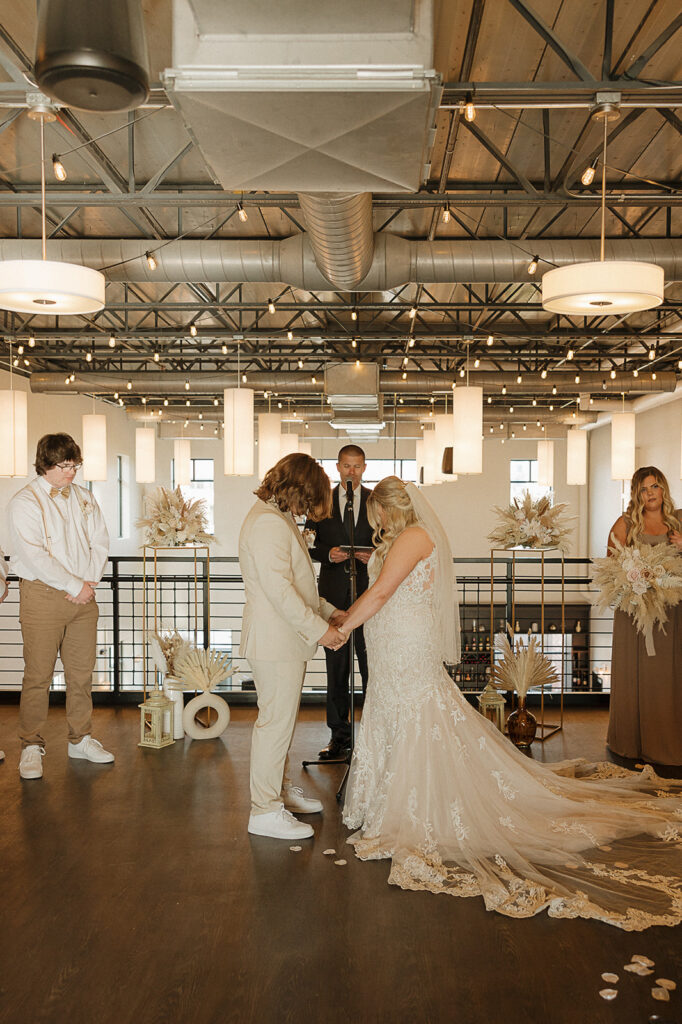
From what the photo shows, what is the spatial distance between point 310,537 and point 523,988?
3.31 meters

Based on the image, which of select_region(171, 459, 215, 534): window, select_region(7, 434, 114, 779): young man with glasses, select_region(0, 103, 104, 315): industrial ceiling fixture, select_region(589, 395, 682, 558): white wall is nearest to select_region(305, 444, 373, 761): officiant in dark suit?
select_region(7, 434, 114, 779): young man with glasses

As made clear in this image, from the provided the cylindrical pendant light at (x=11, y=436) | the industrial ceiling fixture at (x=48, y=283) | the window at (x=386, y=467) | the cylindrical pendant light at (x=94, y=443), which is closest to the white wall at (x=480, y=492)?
the window at (x=386, y=467)

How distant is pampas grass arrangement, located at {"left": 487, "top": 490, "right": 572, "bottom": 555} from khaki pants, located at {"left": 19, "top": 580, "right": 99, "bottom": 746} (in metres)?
2.88

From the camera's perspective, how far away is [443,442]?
13.6 meters

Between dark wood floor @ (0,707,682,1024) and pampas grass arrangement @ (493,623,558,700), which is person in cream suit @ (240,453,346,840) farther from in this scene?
pampas grass arrangement @ (493,623,558,700)

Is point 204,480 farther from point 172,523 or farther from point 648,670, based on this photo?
point 648,670

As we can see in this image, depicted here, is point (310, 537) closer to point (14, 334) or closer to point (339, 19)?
point (339, 19)

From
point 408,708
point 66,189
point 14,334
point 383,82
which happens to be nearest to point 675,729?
point 408,708

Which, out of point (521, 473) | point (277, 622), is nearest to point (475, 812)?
point (277, 622)

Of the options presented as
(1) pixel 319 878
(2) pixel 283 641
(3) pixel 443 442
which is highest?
(3) pixel 443 442

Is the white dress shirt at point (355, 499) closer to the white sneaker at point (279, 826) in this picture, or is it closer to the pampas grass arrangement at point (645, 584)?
the pampas grass arrangement at point (645, 584)

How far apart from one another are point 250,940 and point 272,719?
1105 millimetres

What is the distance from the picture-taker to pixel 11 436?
9383mm

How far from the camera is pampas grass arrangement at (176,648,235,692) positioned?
19.7ft
